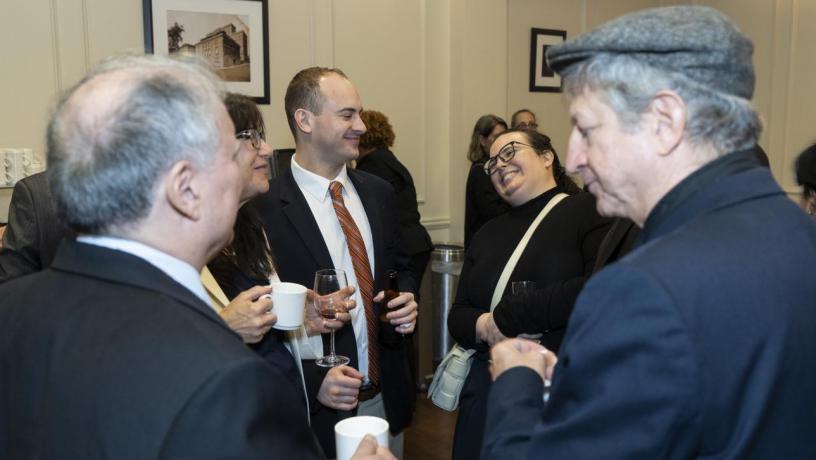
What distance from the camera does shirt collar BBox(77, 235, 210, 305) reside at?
1021mm

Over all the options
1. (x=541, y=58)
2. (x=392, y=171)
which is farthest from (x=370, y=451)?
(x=541, y=58)

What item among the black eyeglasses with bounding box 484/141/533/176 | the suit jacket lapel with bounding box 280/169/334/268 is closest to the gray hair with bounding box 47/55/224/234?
the suit jacket lapel with bounding box 280/169/334/268

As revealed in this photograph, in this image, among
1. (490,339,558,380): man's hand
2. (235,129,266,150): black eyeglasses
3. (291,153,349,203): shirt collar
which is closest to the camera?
(490,339,558,380): man's hand

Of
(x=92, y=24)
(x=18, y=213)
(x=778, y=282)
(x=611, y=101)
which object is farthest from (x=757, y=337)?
(x=92, y=24)

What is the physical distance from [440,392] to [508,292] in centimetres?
46

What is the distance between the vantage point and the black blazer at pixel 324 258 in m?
2.32

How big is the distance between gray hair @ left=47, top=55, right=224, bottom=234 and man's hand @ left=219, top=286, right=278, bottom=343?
0.73 m

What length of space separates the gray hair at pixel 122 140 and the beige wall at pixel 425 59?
10.4 feet

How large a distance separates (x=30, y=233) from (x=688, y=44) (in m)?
2.15

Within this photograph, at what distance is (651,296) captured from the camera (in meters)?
0.95

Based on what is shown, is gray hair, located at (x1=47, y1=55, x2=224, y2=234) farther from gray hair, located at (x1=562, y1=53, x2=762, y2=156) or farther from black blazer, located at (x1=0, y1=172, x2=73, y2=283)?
black blazer, located at (x1=0, y1=172, x2=73, y2=283)

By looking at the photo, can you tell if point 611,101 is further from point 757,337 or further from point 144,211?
point 144,211

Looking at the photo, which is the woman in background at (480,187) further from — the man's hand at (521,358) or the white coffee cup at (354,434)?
the white coffee cup at (354,434)

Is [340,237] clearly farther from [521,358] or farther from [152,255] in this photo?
[152,255]
